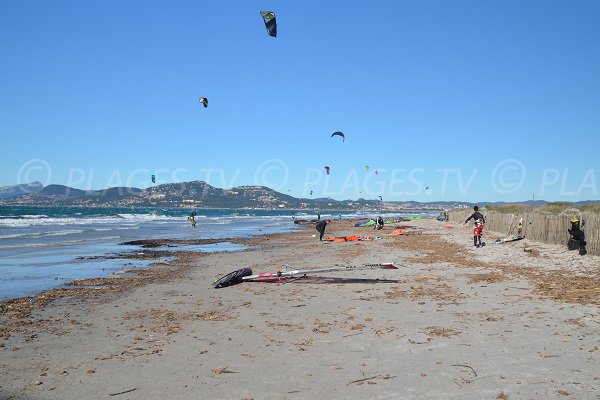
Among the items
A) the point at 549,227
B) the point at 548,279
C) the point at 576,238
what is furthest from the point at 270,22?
the point at 549,227

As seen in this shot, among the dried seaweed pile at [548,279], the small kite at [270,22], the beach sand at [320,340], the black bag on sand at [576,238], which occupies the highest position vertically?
the small kite at [270,22]

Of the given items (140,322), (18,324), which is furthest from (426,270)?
(18,324)

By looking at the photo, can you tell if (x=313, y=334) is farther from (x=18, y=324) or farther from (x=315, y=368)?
(x=18, y=324)

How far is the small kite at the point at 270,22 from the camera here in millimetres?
15920

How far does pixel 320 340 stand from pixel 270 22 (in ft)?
41.8

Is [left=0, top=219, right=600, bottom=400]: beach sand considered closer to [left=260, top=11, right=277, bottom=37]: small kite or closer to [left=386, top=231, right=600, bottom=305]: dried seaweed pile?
[left=386, top=231, right=600, bottom=305]: dried seaweed pile

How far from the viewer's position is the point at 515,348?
230 inches

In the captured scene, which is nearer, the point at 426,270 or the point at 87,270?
the point at 426,270

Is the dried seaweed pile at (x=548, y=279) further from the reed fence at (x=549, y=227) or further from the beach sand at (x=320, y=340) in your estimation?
the reed fence at (x=549, y=227)

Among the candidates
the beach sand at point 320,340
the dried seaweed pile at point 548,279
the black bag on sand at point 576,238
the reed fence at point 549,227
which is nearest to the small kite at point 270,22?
the beach sand at point 320,340

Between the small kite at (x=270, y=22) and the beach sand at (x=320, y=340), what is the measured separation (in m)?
8.87

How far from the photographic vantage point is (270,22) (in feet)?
53.2

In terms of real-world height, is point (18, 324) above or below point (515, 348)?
below

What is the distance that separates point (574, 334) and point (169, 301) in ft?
25.1
